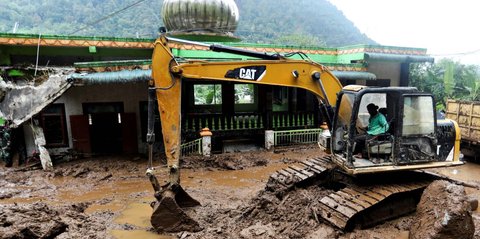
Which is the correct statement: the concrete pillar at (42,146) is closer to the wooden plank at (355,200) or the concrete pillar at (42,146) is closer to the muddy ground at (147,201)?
the muddy ground at (147,201)

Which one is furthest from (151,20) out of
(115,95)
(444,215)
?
(444,215)

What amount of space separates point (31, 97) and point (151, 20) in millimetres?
37565

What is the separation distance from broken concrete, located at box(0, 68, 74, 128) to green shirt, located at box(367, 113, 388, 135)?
8854mm

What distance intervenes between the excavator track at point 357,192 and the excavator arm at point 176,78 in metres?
1.97

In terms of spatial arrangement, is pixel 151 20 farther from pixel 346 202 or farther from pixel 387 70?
pixel 346 202

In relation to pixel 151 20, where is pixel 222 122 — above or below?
below

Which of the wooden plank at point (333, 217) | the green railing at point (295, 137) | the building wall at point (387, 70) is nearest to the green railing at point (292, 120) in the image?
the green railing at point (295, 137)

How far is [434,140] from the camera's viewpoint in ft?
20.0

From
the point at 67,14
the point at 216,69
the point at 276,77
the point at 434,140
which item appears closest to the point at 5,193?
the point at 216,69

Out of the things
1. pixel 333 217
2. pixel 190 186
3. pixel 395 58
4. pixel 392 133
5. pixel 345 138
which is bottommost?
pixel 190 186

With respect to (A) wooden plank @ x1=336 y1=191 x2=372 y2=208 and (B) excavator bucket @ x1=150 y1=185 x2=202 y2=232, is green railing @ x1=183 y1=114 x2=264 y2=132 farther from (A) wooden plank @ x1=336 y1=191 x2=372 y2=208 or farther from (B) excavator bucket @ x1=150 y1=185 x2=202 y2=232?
(A) wooden plank @ x1=336 y1=191 x2=372 y2=208

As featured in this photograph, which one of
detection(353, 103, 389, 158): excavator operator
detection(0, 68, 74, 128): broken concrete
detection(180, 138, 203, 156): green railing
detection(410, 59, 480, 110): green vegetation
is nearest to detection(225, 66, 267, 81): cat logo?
detection(353, 103, 389, 158): excavator operator

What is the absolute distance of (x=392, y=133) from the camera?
6.00 metres

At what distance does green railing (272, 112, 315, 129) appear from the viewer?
13.4 m
